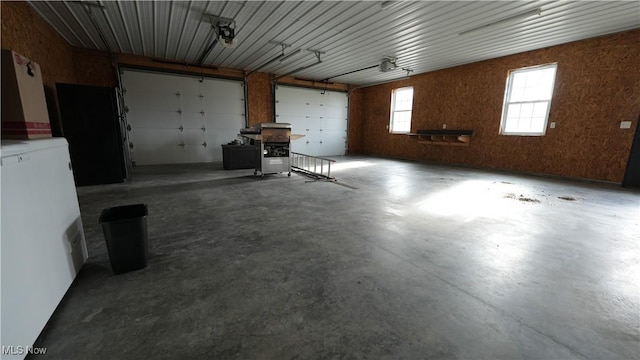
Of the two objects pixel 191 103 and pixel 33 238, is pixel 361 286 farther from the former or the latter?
pixel 191 103

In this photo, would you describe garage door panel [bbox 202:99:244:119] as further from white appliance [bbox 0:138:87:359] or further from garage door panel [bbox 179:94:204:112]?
white appliance [bbox 0:138:87:359]

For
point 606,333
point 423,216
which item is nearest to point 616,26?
point 423,216

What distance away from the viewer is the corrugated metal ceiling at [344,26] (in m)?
4.20

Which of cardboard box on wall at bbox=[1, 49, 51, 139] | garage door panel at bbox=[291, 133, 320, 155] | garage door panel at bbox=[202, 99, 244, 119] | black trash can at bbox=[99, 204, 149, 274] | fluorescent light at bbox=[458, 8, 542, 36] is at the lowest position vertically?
black trash can at bbox=[99, 204, 149, 274]

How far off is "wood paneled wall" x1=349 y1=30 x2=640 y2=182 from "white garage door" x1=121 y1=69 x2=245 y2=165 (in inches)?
269

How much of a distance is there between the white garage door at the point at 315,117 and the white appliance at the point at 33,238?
8376 millimetres

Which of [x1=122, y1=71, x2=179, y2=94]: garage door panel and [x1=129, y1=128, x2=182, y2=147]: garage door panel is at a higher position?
[x1=122, y1=71, x2=179, y2=94]: garage door panel

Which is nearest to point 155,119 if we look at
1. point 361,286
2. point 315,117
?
point 315,117

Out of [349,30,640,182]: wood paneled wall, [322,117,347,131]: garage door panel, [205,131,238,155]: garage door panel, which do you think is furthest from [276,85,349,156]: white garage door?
[349,30,640,182]: wood paneled wall

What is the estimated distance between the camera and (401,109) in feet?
33.9

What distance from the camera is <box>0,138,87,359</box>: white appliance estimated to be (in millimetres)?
1128

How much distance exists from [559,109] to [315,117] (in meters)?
7.58

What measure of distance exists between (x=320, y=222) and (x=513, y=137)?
673 centimetres

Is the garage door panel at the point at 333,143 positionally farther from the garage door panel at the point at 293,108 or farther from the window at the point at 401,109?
the window at the point at 401,109
